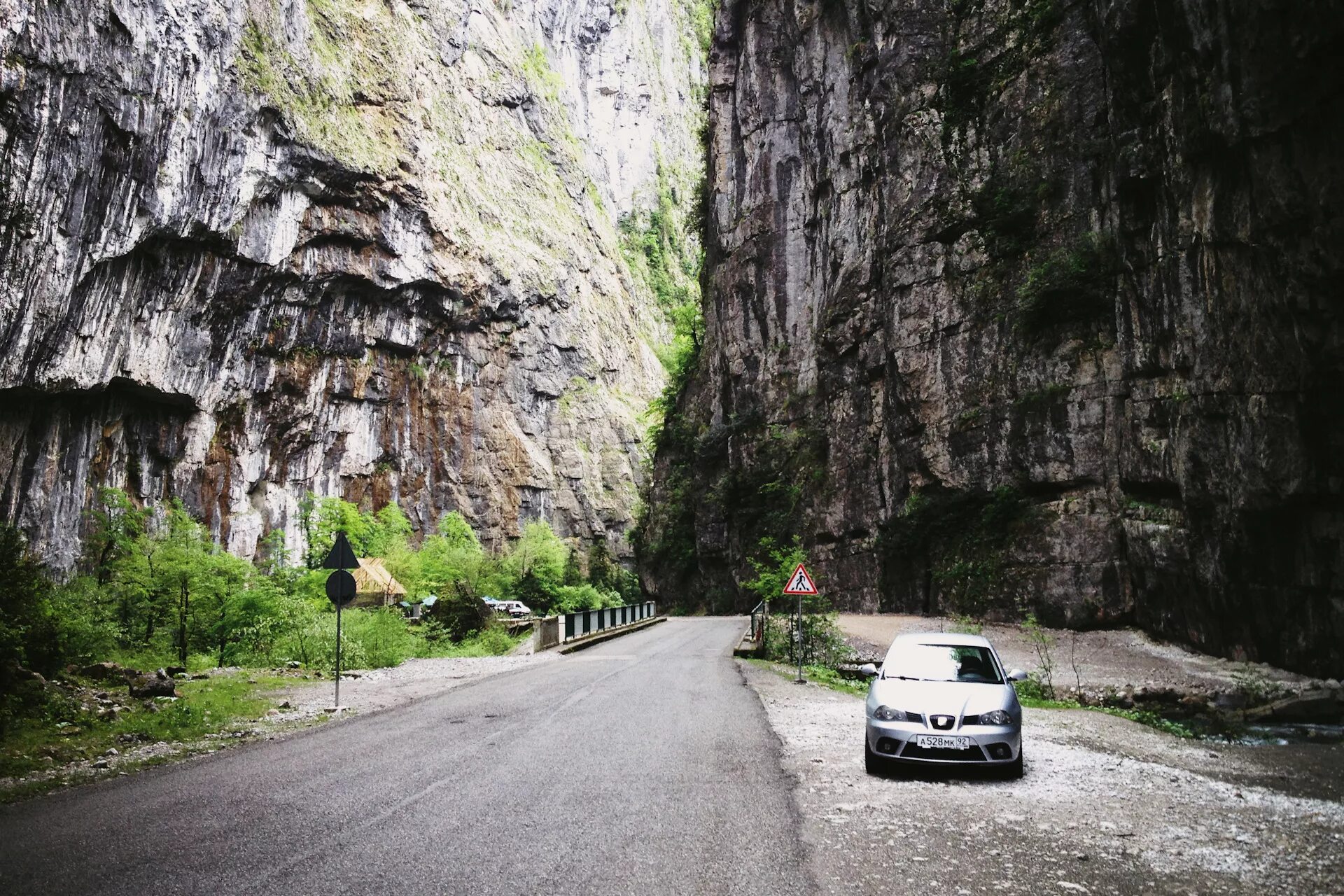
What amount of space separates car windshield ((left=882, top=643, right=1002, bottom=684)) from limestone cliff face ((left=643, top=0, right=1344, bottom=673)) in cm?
947

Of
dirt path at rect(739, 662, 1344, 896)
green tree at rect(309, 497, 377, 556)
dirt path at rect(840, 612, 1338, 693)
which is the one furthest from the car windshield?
green tree at rect(309, 497, 377, 556)

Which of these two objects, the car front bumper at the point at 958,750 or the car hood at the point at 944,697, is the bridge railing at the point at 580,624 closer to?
the car hood at the point at 944,697

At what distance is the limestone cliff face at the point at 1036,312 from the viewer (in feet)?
47.1

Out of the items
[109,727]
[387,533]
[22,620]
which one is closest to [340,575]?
[109,727]

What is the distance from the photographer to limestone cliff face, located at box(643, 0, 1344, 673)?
47.1 feet

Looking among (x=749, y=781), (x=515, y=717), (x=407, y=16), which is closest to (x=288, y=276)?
(x=407, y=16)

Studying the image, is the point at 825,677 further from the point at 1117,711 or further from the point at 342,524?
the point at 342,524

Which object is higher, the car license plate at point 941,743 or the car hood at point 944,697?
the car hood at point 944,697

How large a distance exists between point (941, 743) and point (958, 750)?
0.56 ft

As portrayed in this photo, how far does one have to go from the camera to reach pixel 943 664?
8.83 meters

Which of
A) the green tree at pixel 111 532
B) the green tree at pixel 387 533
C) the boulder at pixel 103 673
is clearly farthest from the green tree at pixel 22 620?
the green tree at pixel 387 533

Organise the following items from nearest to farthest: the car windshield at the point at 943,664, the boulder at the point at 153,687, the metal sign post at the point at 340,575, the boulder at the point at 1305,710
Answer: the car windshield at the point at 943,664
the boulder at the point at 1305,710
the boulder at the point at 153,687
the metal sign post at the point at 340,575

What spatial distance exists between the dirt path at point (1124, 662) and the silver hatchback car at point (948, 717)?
338 inches

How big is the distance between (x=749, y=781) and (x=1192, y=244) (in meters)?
16.7
